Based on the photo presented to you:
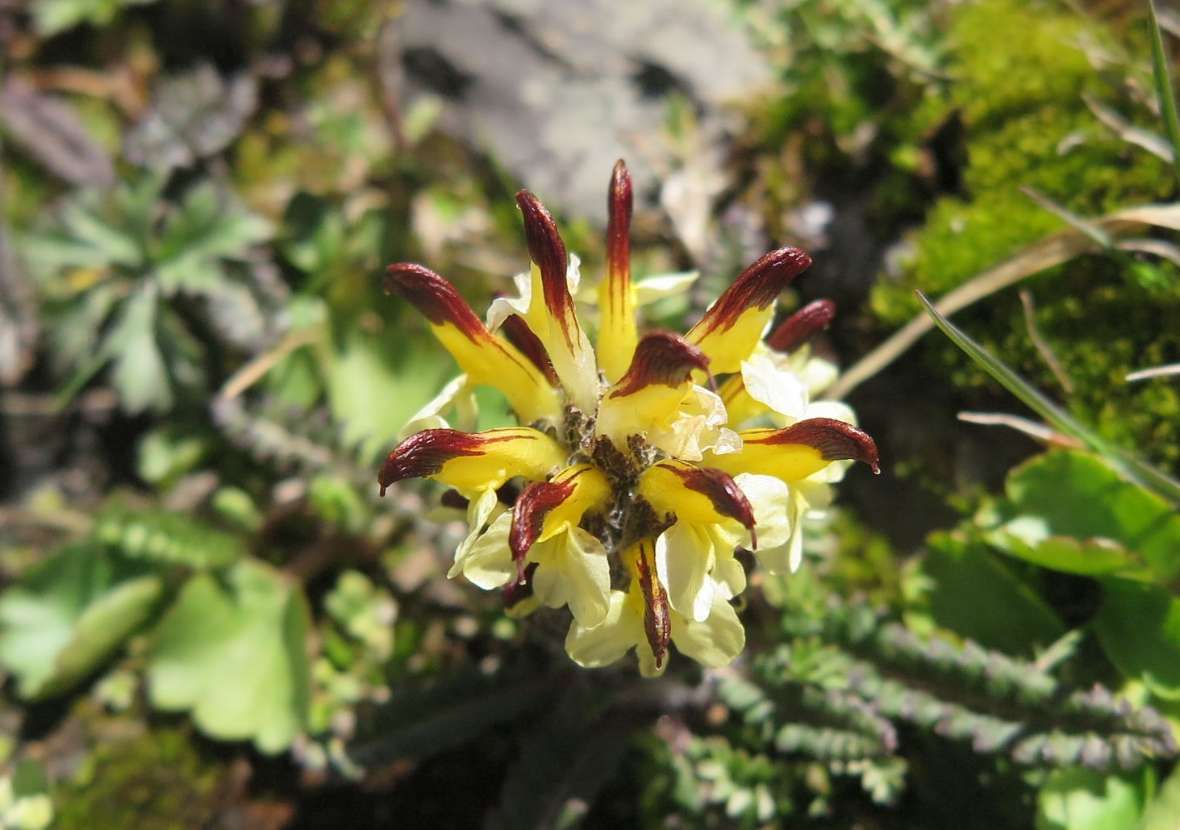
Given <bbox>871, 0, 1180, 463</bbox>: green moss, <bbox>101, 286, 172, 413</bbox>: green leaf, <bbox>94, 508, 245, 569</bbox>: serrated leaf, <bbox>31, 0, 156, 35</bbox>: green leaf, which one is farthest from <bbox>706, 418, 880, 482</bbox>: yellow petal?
<bbox>31, 0, 156, 35</bbox>: green leaf

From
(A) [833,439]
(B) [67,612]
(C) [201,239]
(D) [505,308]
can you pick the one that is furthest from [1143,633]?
(B) [67,612]

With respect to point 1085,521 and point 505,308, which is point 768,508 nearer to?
point 505,308

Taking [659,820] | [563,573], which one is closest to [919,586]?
[659,820]

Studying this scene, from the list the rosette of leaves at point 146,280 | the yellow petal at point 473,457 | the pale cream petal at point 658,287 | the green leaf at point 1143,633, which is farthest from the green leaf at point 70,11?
the green leaf at point 1143,633

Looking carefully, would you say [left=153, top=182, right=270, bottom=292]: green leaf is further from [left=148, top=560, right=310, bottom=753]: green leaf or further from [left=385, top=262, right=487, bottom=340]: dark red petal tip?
[left=385, top=262, right=487, bottom=340]: dark red petal tip

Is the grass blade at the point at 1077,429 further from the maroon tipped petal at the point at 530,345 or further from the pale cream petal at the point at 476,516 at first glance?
the pale cream petal at the point at 476,516

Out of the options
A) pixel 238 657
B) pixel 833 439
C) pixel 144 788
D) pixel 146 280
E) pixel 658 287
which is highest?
pixel 658 287
